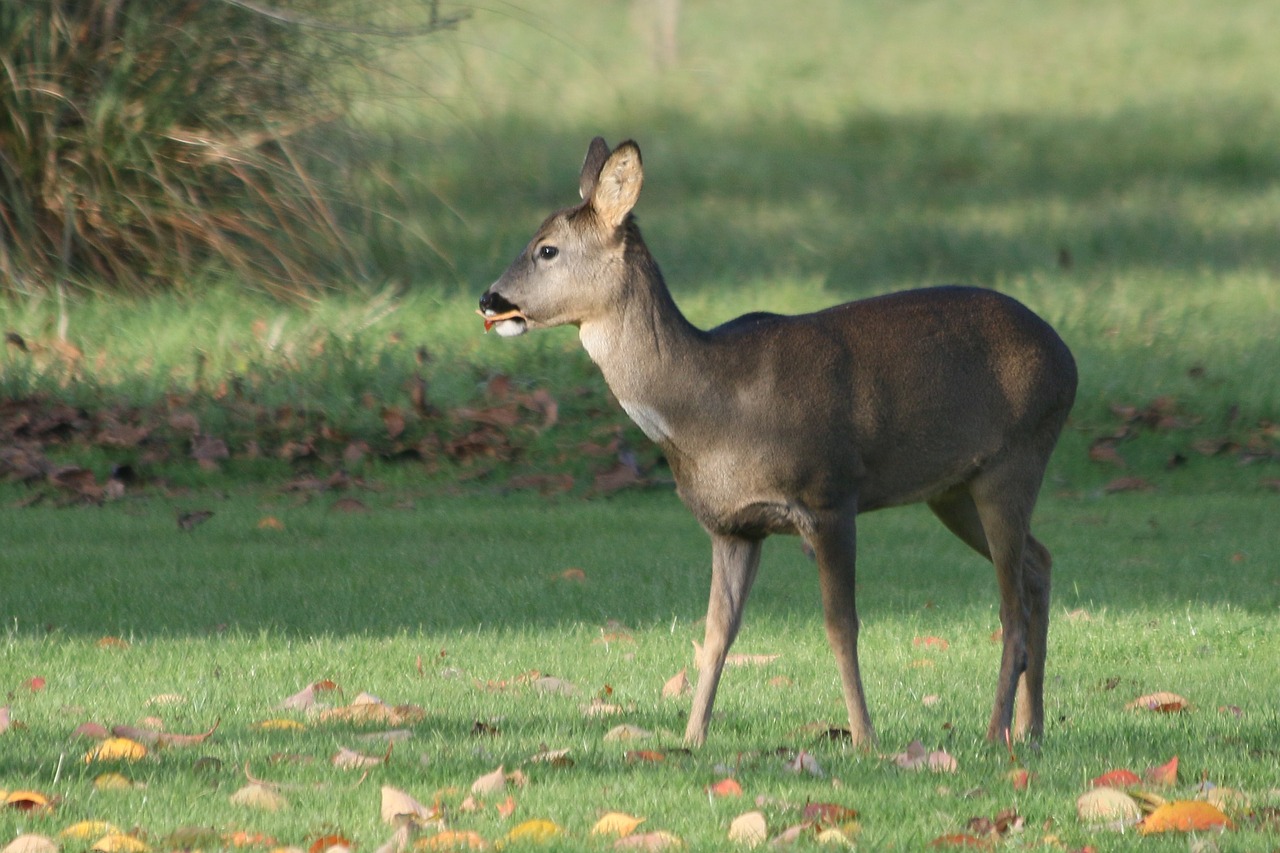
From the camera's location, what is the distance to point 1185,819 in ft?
14.5

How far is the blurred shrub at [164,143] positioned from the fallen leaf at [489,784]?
9.66 meters

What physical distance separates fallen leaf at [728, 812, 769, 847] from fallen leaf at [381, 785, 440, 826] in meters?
0.73

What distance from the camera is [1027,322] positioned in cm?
602

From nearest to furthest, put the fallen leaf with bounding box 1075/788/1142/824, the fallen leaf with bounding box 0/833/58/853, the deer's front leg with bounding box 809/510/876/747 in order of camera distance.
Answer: the fallen leaf with bounding box 0/833/58/853 → the fallen leaf with bounding box 1075/788/1142/824 → the deer's front leg with bounding box 809/510/876/747

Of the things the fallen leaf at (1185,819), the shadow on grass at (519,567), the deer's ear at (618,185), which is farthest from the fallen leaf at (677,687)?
the fallen leaf at (1185,819)

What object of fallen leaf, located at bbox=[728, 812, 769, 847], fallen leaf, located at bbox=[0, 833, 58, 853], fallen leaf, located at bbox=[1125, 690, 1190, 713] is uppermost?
fallen leaf, located at bbox=[1125, 690, 1190, 713]

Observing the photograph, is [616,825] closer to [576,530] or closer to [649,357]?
[649,357]

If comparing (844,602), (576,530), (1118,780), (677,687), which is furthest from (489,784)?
(576,530)

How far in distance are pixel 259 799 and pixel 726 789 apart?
1202mm

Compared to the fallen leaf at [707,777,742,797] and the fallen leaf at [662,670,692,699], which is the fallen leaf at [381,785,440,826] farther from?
the fallen leaf at [662,670,692,699]

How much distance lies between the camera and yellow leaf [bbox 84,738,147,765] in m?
5.13

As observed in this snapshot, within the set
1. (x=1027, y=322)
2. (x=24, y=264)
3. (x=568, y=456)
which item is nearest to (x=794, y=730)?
(x=1027, y=322)

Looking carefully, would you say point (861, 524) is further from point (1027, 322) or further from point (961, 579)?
point (1027, 322)

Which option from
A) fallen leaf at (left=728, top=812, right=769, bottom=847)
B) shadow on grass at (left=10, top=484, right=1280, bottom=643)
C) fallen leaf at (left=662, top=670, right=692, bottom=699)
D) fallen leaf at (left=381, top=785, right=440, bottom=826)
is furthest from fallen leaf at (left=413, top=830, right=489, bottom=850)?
shadow on grass at (left=10, top=484, right=1280, bottom=643)
